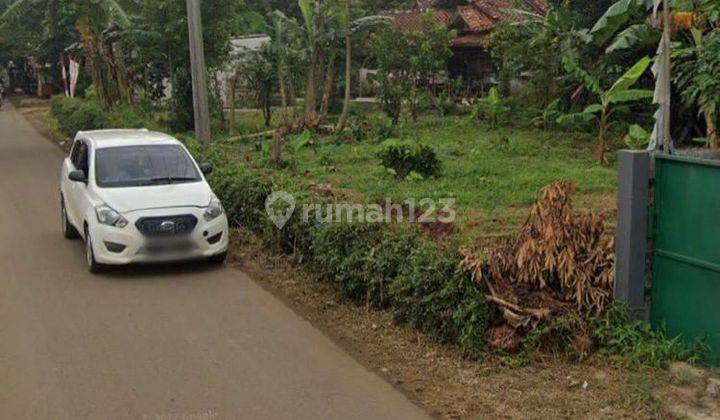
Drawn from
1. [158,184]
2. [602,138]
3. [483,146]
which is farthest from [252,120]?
[158,184]

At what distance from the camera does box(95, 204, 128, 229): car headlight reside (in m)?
9.85

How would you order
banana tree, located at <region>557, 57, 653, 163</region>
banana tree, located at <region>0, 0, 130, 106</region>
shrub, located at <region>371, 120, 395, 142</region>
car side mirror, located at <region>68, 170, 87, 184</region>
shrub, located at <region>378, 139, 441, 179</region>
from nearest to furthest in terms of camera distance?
1. car side mirror, located at <region>68, 170, 87, 184</region>
2. banana tree, located at <region>557, 57, 653, 163</region>
3. shrub, located at <region>378, 139, 441, 179</region>
4. shrub, located at <region>371, 120, 395, 142</region>
5. banana tree, located at <region>0, 0, 130, 106</region>

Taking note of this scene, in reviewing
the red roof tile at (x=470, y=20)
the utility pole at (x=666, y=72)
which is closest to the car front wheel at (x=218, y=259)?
the utility pole at (x=666, y=72)

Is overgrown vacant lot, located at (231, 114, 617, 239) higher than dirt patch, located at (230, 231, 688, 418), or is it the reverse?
overgrown vacant lot, located at (231, 114, 617, 239)

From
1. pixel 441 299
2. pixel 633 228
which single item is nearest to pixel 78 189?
pixel 441 299

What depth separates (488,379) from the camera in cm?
638

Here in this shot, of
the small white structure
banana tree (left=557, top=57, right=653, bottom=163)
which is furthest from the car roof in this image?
the small white structure

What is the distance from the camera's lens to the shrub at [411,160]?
14.3 metres

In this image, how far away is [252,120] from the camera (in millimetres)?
26797

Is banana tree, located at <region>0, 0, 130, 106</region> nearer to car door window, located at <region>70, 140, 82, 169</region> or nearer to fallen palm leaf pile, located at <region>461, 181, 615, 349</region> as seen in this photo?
car door window, located at <region>70, 140, 82, 169</region>

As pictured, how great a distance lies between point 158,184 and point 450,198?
14.4 ft

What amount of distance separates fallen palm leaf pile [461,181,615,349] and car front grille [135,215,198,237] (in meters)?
4.16

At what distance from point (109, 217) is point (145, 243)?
22.0 inches

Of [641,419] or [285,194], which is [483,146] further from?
[641,419]
